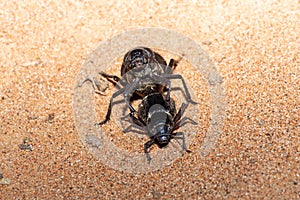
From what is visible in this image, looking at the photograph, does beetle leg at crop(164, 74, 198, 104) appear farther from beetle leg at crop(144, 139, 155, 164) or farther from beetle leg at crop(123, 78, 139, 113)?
beetle leg at crop(144, 139, 155, 164)

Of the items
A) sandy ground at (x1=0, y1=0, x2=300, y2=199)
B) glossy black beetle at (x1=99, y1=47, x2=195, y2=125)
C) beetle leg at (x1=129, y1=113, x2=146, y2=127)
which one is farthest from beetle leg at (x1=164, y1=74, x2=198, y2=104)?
beetle leg at (x1=129, y1=113, x2=146, y2=127)

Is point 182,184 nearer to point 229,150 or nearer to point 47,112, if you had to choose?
point 229,150

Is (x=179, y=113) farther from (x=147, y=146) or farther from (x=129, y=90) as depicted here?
(x=129, y=90)

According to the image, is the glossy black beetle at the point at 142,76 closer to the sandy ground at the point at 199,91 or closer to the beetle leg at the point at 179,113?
the beetle leg at the point at 179,113

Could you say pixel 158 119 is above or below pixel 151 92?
below

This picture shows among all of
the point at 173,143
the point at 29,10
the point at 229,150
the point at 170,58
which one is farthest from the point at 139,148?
the point at 29,10

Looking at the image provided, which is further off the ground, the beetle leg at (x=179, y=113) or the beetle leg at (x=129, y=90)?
the beetle leg at (x=129, y=90)

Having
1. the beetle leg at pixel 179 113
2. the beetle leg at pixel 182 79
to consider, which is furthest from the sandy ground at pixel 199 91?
the beetle leg at pixel 182 79

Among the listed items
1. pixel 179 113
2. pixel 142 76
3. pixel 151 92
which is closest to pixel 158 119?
pixel 179 113
